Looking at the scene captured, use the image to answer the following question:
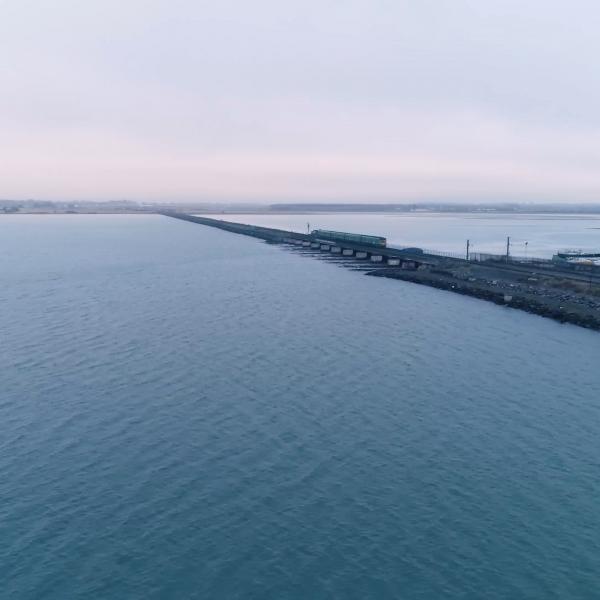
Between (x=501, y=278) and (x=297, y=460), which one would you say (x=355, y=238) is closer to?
(x=501, y=278)

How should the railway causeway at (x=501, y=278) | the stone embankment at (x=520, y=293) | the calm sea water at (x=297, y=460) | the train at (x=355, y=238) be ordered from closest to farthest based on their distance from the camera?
the calm sea water at (x=297, y=460) < the stone embankment at (x=520, y=293) < the railway causeway at (x=501, y=278) < the train at (x=355, y=238)

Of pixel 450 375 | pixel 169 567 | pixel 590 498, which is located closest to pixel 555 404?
pixel 450 375

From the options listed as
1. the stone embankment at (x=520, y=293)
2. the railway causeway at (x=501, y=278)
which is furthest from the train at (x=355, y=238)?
the stone embankment at (x=520, y=293)

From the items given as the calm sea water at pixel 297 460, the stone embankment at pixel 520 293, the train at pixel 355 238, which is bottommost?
the calm sea water at pixel 297 460

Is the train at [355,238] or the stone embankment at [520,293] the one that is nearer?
the stone embankment at [520,293]

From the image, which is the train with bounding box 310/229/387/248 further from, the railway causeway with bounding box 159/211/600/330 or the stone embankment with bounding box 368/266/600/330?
the stone embankment with bounding box 368/266/600/330

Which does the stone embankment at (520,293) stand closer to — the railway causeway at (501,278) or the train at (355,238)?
the railway causeway at (501,278)

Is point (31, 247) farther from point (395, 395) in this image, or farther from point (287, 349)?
point (395, 395)

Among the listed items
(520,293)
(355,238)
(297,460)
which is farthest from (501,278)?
(297,460)
